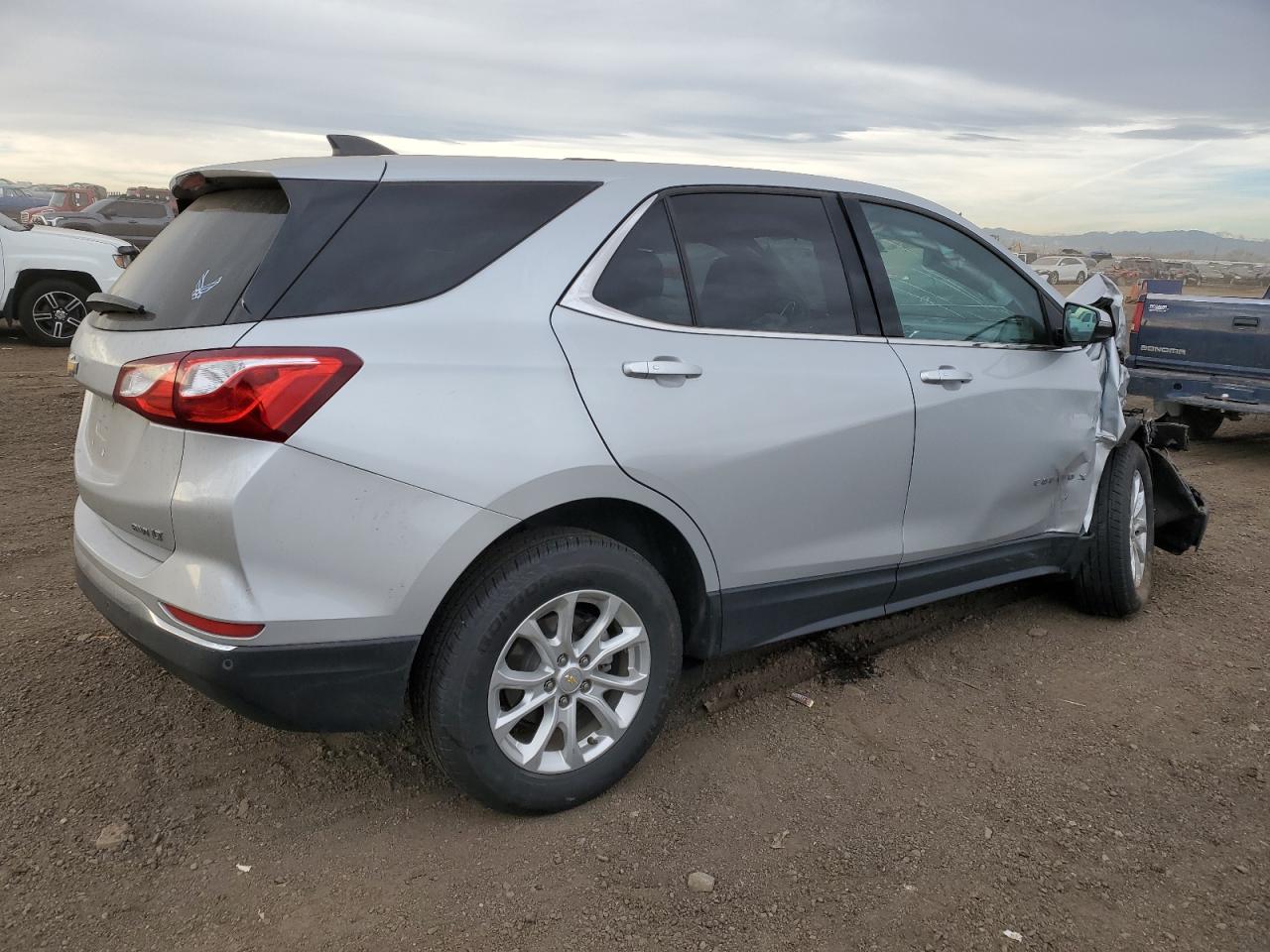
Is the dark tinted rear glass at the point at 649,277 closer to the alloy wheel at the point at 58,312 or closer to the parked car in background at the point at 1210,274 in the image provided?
the alloy wheel at the point at 58,312

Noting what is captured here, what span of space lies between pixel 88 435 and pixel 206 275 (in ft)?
2.16

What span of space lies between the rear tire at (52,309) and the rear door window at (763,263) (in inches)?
392

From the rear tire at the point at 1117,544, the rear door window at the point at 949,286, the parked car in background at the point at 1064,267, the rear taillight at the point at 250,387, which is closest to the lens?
the rear taillight at the point at 250,387

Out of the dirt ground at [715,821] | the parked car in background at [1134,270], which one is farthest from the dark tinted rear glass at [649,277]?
the parked car in background at [1134,270]

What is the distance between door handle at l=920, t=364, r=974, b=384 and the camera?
3.47 metres

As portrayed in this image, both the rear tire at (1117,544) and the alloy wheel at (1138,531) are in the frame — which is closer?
the rear tire at (1117,544)

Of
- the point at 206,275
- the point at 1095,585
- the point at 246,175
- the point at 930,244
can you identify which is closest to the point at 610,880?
the point at 206,275

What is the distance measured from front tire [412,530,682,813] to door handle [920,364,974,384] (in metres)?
1.24

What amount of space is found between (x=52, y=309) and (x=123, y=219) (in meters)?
11.4

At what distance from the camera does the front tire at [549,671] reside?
2562 millimetres

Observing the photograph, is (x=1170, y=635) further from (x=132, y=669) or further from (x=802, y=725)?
(x=132, y=669)

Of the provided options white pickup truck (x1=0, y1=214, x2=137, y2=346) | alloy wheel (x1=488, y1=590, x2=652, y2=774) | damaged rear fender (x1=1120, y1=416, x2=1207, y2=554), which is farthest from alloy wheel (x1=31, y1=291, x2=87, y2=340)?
damaged rear fender (x1=1120, y1=416, x2=1207, y2=554)

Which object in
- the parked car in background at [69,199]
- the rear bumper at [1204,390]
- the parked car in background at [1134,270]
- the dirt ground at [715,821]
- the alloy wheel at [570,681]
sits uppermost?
the alloy wheel at [570,681]

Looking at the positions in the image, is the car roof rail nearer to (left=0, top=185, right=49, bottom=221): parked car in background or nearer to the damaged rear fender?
the damaged rear fender
